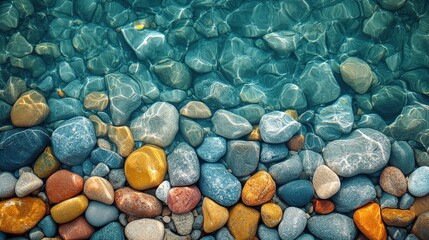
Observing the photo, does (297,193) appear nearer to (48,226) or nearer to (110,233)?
(110,233)

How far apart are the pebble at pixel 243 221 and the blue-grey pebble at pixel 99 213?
1.95m

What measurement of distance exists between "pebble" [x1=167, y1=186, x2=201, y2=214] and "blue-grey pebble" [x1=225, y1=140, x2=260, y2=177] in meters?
0.81

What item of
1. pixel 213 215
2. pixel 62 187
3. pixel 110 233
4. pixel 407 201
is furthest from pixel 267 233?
pixel 62 187

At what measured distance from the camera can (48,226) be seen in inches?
189

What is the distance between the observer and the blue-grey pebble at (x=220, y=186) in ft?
16.1

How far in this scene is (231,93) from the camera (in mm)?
5535

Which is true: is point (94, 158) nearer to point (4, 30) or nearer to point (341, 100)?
point (4, 30)

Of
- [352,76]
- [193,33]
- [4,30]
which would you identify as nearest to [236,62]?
[193,33]

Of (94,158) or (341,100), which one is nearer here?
(94,158)

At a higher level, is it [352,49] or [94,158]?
[352,49]

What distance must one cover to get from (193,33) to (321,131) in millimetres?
2978

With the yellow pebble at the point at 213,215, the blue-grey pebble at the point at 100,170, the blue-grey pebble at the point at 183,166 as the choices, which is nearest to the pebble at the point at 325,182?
the yellow pebble at the point at 213,215

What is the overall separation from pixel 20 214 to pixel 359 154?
18.5 feet

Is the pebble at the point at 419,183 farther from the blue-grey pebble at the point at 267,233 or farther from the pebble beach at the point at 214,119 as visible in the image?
the blue-grey pebble at the point at 267,233
